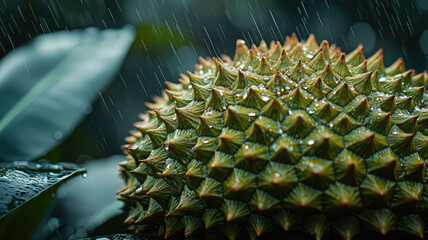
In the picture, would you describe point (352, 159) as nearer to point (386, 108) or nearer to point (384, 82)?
point (386, 108)

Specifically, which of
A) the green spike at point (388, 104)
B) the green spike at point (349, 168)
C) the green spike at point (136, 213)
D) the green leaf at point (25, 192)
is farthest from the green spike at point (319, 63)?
the green leaf at point (25, 192)

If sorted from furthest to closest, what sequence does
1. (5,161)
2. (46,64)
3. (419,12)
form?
(419,12) → (46,64) → (5,161)

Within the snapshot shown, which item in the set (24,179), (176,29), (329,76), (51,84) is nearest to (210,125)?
(329,76)

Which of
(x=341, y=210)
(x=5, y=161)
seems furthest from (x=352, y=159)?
(x=5, y=161)

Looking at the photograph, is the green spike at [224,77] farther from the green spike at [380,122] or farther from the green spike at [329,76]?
the green spike at [380,122]

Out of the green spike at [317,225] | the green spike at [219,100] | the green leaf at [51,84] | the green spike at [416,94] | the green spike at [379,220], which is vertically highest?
the green leaf at [51,84]

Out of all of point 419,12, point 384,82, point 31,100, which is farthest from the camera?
point 419,12

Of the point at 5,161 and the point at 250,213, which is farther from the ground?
the point at 5,161

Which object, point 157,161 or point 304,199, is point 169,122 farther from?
point 304,199
